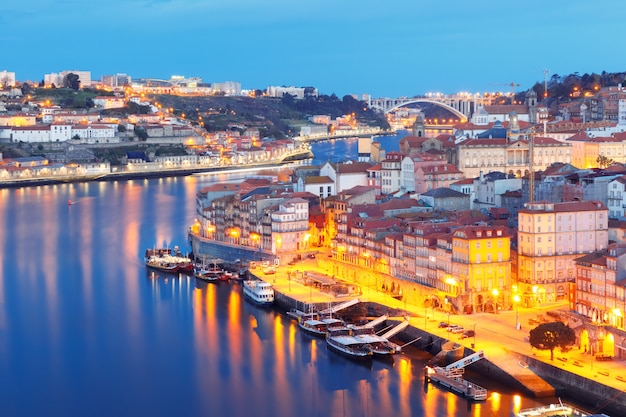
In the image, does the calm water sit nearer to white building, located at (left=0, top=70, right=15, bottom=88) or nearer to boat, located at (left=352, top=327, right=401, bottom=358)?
boat, located at (left=352, top=327, right=401, bottom=358)

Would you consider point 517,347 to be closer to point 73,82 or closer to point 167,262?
point 167,262

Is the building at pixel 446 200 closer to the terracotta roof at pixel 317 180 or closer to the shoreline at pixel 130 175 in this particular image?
the terracotta roof at pixel 317 180

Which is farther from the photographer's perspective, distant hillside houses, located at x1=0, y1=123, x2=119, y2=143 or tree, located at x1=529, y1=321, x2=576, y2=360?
distant hillside houses, located at x1=0, y1=123, x2=119, y2=143

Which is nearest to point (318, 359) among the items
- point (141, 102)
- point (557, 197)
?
point (557, 197)

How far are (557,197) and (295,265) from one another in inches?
174

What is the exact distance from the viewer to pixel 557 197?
1817cm

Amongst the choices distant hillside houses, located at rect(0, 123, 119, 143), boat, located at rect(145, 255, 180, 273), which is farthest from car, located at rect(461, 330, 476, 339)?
distant hillside houses, located at rect(0, 123, 119, 143)

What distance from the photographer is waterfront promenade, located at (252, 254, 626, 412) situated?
1125 cm

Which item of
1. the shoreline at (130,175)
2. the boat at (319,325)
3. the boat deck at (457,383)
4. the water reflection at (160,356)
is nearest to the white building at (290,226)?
the water reflection at (160,356)

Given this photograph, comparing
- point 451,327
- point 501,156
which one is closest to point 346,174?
point 501,156

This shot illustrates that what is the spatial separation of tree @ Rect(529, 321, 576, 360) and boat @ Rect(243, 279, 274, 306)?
5220mm

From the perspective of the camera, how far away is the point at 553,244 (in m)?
14.8

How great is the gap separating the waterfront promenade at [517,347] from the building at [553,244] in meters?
0.31

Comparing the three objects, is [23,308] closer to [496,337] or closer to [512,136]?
[496,337]
